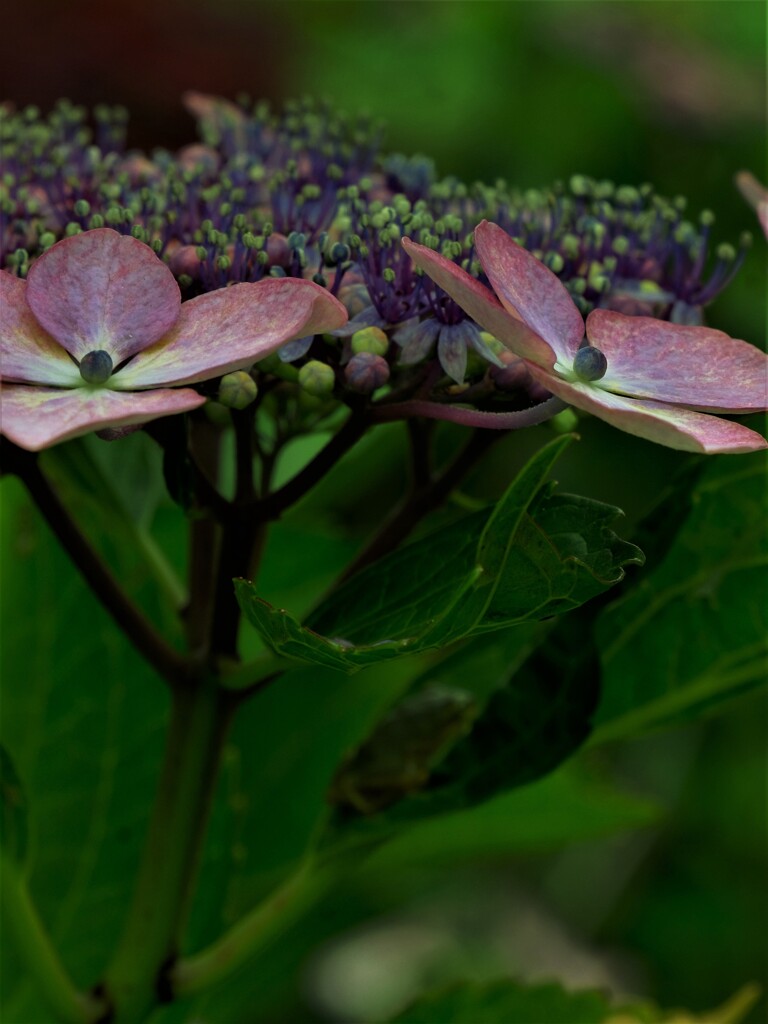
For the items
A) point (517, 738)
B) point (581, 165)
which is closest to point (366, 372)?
point (517, 738)

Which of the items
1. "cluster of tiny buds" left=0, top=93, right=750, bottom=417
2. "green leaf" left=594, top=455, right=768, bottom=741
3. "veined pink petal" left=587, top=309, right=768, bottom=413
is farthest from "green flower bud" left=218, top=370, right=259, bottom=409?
"green leaf" left=594, top=455, right=768, bottom=741

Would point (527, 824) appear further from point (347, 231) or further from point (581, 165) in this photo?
point (581, 165)

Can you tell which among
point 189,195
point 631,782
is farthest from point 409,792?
point 631,782

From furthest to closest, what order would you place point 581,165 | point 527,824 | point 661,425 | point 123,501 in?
point 581,165 → point 527,824 → point 123,501 → point 661,425

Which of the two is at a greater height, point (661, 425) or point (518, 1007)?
point (661, 425)

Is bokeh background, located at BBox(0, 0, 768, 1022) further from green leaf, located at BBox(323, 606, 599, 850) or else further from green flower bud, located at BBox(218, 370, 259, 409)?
green flower bud, located at BBox(218, 370, 259, 409)

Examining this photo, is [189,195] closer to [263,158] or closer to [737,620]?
[263,158]

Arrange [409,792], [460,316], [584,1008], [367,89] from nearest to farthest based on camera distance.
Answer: [460,316] → [409,792] → [584,1008] → [367,89]
